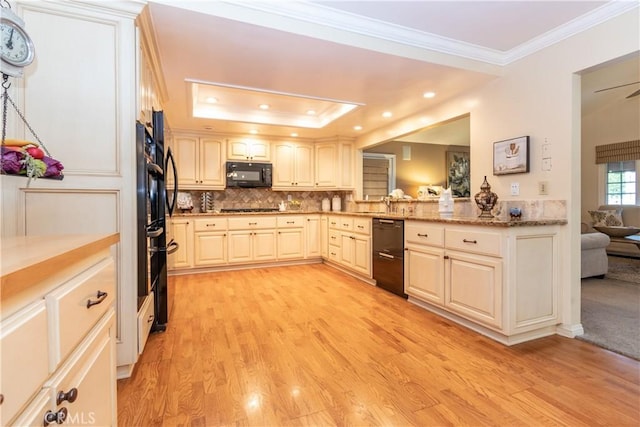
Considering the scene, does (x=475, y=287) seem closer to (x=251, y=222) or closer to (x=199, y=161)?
(x=251, y=222)

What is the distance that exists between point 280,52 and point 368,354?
2303 mm

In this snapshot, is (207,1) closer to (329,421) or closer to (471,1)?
(471,1)

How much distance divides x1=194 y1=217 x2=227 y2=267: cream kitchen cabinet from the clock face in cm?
316

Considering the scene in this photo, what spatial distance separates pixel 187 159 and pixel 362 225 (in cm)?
281

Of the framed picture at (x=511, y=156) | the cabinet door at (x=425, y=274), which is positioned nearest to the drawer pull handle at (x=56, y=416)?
the cabinet door at (x=425, y=274)

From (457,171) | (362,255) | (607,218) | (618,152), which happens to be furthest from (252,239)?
(618,152)

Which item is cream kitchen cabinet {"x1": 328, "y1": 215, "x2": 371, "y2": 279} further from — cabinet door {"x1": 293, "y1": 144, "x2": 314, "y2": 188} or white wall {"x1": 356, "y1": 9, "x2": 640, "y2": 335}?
white wall {"x1": 356, "y1": 9, "x2": 640, "y2": 335}

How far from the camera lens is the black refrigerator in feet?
5.93

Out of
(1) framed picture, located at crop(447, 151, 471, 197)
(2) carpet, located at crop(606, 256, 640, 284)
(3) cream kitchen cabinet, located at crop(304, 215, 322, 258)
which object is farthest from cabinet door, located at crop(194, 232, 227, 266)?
(1) framed picture, located at crop(447, 151, 471, 197)

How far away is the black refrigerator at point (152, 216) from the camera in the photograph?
181 centimetres

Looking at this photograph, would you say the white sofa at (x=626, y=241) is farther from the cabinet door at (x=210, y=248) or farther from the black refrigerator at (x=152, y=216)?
the black refrigerator at (x=152, y=216)

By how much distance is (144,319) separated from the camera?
2010 millimetres

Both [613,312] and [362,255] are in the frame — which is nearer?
[613,312]

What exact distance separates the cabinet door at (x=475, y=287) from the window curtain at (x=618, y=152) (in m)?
5.93
